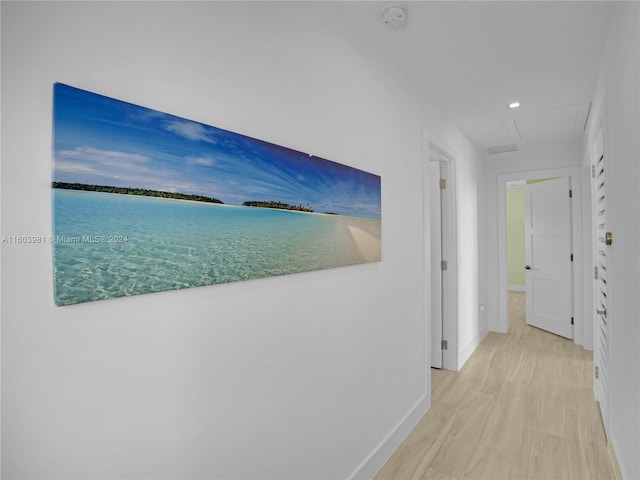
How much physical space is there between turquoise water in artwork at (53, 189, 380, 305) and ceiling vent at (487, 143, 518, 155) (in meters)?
3.88

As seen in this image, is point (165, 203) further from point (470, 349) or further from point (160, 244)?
point (470, 349)

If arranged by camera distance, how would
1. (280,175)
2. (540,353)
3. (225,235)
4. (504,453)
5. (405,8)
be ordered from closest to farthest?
(225,235) < (280,175) < (405,8) < (504,453) < (540,353)

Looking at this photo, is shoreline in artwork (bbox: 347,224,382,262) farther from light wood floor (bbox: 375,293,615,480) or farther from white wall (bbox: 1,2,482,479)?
light wood floor (bbox: 375,293,615,480)

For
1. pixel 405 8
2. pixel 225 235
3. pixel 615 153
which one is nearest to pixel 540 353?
pixel 615 153

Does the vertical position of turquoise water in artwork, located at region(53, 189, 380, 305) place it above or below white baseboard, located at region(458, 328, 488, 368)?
above

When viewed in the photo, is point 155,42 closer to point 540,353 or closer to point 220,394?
point 220,394

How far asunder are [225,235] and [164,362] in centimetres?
42

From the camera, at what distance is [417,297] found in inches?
98.4

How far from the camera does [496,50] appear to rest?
2086 mm

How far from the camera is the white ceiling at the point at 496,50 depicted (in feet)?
5.64

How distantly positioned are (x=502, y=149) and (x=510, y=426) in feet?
11.1

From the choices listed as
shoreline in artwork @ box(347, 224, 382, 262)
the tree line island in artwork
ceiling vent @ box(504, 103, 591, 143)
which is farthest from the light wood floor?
ceiling vent @ box(504, 103, 591, 143)

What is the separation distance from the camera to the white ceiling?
1.72m

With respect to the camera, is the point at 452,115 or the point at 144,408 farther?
the point at 452,115
